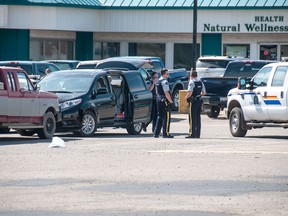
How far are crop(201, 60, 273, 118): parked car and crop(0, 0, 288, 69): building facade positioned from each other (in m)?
14.5

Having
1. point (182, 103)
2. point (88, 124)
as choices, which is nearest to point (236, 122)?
point (88, 124)

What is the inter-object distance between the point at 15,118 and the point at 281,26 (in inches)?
1133

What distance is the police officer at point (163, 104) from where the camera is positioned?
25000mm

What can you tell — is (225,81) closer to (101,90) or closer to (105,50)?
(101,90)

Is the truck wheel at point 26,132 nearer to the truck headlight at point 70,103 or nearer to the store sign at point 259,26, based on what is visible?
the truck headlight at point 70,103

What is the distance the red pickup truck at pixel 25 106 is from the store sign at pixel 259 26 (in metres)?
26.9

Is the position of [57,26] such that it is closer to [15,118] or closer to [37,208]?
[15,118]

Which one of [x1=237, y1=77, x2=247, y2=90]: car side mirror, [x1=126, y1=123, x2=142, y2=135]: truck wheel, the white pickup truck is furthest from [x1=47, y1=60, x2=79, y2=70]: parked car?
[x1=237, y1=77, x2=247, y2=90]: car side mirror

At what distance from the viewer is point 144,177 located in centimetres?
1512

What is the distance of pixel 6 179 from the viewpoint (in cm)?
1489

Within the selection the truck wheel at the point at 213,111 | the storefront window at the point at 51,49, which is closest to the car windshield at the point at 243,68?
the truck wheel at the point at 213,111

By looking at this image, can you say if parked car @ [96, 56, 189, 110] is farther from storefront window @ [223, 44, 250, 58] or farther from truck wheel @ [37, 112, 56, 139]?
storefront window @ [223, 44, 250, 58]

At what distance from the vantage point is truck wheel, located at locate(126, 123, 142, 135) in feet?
89.2

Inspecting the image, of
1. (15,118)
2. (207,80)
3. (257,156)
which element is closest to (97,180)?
(257,156)
